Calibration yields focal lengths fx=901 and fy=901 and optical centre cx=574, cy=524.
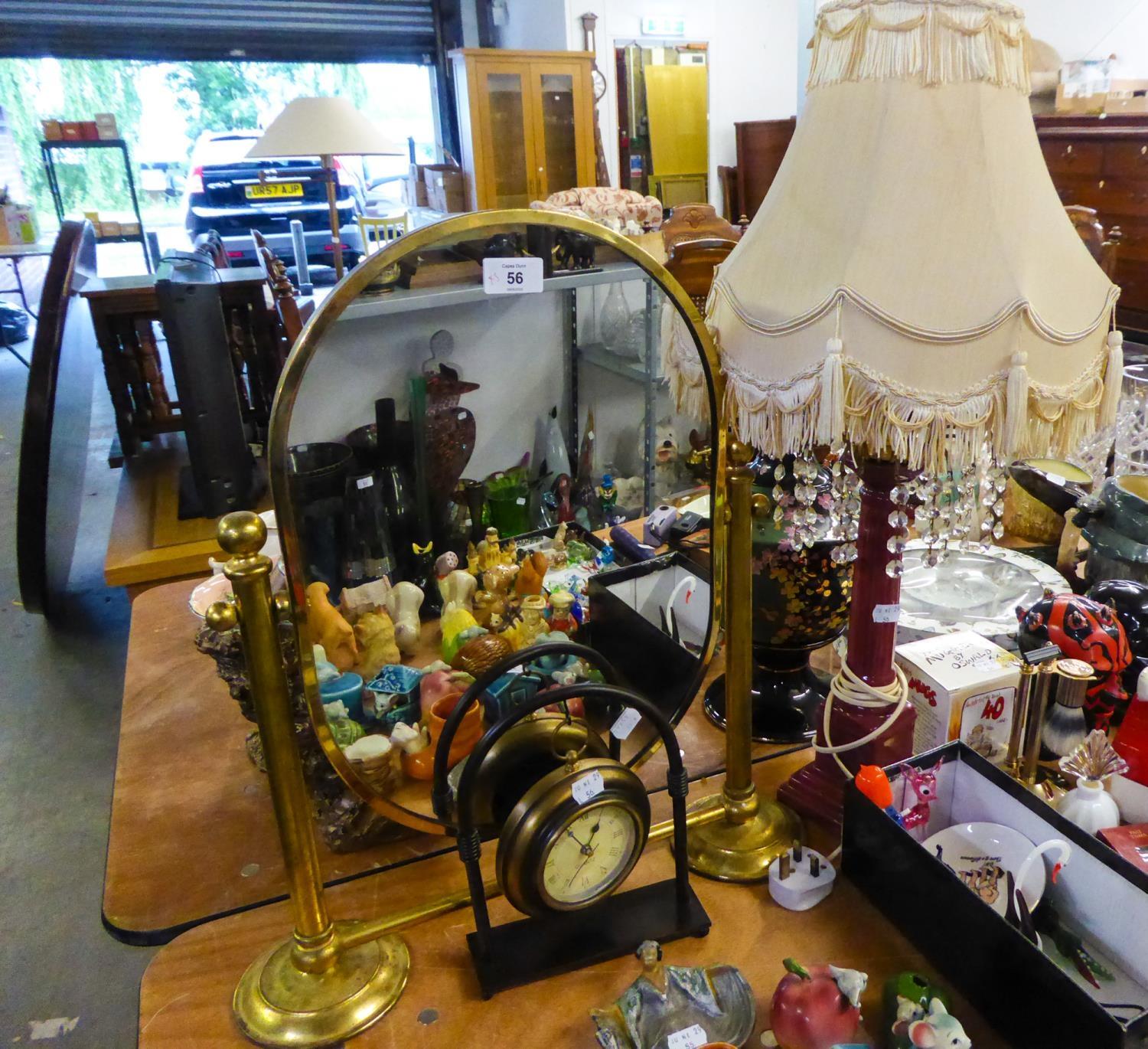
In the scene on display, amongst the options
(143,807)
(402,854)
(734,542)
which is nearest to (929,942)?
(734,542)

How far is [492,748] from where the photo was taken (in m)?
0.69

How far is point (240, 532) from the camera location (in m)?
0.58

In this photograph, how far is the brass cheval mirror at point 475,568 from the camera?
65 cm

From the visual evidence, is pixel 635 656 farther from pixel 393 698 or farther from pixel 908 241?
pixel 908 241

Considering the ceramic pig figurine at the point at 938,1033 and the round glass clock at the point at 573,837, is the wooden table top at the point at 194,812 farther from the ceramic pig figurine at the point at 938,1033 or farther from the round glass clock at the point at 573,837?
the ceramic pig figurine at the point at 938,1033

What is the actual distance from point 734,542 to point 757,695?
0.30 m

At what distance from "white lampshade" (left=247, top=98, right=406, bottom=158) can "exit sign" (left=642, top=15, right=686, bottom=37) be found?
221 centimetres

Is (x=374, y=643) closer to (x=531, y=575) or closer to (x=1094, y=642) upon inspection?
(x=531, y=575)

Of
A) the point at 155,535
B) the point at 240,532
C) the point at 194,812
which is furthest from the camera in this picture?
the point at 155,535

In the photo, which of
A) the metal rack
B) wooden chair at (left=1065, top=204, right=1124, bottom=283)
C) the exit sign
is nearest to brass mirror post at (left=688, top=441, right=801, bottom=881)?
wooden chair at (left=1065, top=204, right=1124, bottom=283)

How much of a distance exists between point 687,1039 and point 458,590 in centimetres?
40

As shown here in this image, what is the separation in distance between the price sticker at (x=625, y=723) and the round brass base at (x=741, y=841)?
113 mm

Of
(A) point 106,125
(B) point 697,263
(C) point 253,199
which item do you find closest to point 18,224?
(A) point 106,125

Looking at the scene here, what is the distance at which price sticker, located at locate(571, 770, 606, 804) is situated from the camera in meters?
0.64
